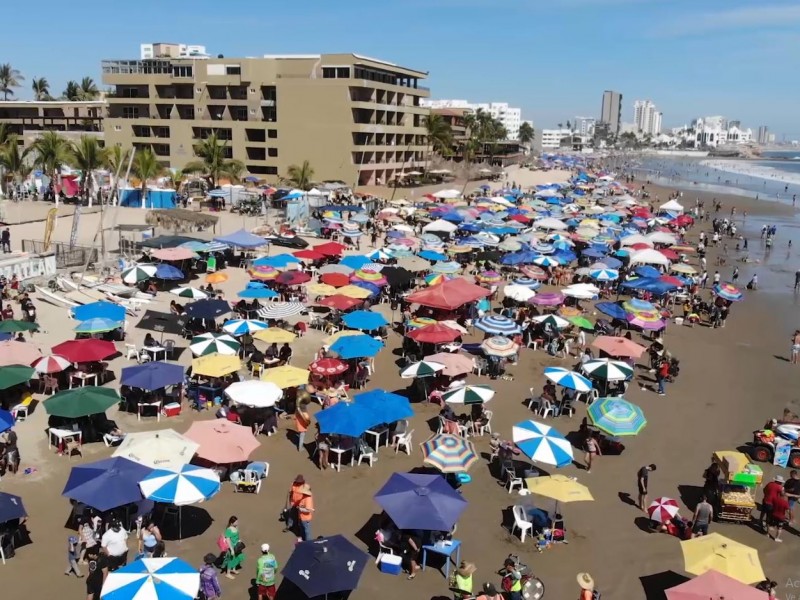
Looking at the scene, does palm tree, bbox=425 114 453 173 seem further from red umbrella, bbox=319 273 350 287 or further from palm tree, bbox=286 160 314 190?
red umbrella, bbox=319 273 350 287

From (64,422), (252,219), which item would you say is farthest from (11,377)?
(252,219)

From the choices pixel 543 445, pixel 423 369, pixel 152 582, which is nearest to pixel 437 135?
pixel 423 369

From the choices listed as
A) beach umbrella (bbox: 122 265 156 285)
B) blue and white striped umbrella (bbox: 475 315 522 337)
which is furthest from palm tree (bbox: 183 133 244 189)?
blue and white striped umbrella (bbox: 475 315 522 337)

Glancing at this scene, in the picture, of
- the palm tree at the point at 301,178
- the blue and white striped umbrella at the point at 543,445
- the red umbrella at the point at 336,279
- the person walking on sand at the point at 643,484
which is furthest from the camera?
the palm tree at the point at 301,178

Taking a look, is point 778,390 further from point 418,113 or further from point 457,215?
point 418,113

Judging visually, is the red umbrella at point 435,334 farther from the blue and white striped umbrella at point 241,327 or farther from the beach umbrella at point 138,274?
the beach umbrella at point 138,274

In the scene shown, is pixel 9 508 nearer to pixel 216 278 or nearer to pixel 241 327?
pixel 241 327

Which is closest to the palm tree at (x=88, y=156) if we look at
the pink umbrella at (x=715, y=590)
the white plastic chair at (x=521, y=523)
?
the white plastic chair at (x=521, y=523)
